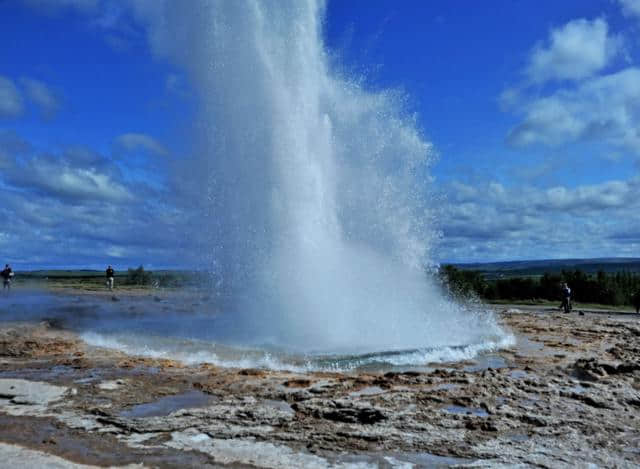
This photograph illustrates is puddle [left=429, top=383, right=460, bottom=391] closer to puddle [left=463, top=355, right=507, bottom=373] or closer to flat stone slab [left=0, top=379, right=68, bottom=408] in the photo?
puddle [left=463, top=355, right=507, bottom=373]

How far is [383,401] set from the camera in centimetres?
745

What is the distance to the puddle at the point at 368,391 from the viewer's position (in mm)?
7928

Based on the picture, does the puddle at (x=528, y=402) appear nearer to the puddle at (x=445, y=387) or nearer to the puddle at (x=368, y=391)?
the puddle at (x=445, y=387)

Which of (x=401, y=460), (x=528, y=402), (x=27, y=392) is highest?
(x=27, y=392)

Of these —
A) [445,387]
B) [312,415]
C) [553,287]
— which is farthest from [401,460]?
[553,287]

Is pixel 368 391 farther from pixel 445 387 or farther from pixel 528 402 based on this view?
pixel 528 402

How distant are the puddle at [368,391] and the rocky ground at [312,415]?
5 cm

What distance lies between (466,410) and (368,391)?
5.09 feet

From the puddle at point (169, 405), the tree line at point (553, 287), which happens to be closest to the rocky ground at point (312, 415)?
the puddle at point (169, 405)

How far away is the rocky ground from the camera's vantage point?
17.8ft

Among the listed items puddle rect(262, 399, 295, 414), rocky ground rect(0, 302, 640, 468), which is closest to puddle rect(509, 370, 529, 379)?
rocky ground rect(0, 302, 640, 468)

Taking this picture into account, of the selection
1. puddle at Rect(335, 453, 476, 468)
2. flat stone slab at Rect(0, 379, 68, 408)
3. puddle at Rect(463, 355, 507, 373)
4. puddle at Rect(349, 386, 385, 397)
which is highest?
flat stone slab at Rect(0, 379, 68, 408)

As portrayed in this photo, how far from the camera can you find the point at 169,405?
24.0 feet

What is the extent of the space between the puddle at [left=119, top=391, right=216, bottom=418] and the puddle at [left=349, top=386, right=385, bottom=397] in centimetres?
202
